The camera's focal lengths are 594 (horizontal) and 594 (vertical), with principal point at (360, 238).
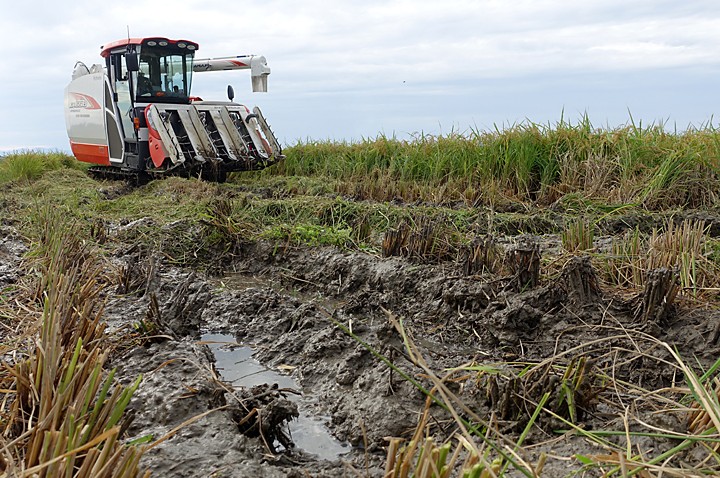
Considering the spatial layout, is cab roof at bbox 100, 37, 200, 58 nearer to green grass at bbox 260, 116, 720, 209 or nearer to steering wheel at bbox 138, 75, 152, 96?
steering wheel at bbox 138, 75, 152, 96

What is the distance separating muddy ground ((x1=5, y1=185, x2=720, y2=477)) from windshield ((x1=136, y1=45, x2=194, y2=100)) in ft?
21.6

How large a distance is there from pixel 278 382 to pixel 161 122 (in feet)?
26.4

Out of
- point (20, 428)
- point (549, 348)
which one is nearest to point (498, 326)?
point (549, 348)

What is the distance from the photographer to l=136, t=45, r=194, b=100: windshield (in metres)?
10.5

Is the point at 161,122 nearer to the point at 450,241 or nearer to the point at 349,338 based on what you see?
the point at 450,241

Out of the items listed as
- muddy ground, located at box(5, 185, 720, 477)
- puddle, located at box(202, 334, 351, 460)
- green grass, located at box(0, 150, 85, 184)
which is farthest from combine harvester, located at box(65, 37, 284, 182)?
puddle, located at box(202, 334, 351, 460)

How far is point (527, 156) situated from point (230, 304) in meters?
4.82

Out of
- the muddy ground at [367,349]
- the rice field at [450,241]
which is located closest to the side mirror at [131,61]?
the rice field at [450,241]

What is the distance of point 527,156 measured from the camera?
7418 mm

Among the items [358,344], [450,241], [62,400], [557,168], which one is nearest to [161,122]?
[557,168]

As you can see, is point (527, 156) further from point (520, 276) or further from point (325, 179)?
point (520, 276)

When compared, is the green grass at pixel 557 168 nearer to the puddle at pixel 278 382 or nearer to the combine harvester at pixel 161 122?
the combine harvester at pixel 161 122

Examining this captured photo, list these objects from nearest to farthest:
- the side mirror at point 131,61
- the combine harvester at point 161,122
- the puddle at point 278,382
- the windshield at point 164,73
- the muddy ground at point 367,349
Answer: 1. the muddy ground at point 367,349
2. the puddle at point 278,382
3. the side mirror at point 131,61
4. the combine harvester at point 161,122
5. the windshield at point 164,73

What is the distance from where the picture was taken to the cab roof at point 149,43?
1016cm
